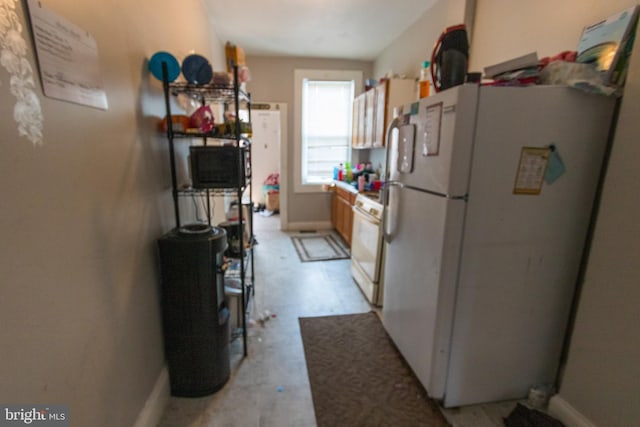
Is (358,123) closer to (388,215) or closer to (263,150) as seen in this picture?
(388,215)

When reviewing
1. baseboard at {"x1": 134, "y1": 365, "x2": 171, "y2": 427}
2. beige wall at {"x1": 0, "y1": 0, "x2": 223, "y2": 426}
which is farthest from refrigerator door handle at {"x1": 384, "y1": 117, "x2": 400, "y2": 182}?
baseboard at {"x1": 134, "y1": 365, "x2": 171, "y2": 427}

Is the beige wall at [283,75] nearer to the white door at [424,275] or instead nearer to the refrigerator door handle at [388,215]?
the refrigerator door handle at [388,215]

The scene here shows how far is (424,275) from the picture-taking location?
5.31 feet

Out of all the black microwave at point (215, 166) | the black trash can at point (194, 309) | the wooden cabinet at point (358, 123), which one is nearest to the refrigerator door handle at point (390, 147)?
the black microwave at point (215, 166)

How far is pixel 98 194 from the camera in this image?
3.46 ft

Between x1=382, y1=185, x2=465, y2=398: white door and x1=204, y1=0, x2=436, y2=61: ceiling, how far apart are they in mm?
2040

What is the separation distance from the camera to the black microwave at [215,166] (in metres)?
1.67

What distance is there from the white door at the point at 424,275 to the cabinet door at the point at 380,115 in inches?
64.5

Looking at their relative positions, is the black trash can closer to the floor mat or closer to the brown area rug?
the brown area rug

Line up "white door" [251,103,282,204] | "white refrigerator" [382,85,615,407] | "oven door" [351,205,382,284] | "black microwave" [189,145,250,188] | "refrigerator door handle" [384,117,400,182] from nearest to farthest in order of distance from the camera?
"white refrigerator" [382,85,615,407] < "black microwave" [189,145,250,188] < "refrigerator door handle" [384,117,400,182] < "oven door" [351,205,382,284] < "white door" [251,103,282,204]

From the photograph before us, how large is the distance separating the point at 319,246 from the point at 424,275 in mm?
2664

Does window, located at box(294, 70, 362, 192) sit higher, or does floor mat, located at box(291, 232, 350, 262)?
window, located at box(294, 70, 362, 192)

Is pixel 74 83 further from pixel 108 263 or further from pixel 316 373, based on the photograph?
pixel 316 373

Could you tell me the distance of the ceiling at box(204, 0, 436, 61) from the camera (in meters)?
2.81
